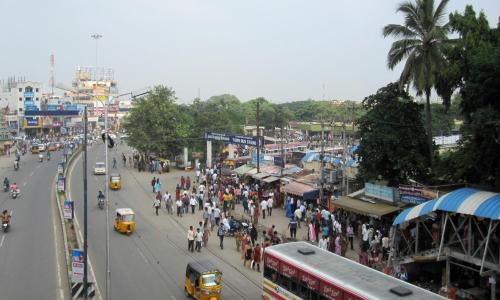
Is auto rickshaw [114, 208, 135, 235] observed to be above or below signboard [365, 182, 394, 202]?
below

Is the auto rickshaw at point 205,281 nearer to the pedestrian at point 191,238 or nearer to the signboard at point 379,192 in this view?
the pedestrian at point 191,238

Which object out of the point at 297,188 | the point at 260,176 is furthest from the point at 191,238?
the point at 260,176

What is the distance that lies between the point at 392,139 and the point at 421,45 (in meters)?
5.47

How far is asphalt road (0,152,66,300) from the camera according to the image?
18344 millimetres

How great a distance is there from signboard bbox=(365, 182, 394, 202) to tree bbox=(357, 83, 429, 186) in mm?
1833

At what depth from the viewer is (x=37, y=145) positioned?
245 feet

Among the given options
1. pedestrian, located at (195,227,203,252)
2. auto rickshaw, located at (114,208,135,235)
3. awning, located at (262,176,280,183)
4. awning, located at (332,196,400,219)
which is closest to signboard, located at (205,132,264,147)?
awning, located at (262,176,280,183)

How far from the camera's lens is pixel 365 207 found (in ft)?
77.5

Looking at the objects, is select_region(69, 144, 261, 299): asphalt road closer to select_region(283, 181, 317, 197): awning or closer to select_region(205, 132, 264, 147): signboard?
select_region(283, 181, 317, 197): awning

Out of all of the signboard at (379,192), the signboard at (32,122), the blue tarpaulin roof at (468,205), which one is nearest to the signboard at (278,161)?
the signboard at (379,192)

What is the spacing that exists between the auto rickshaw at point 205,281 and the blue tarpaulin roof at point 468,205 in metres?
7.08

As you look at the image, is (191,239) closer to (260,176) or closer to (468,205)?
(468,205)

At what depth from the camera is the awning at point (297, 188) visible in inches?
1178

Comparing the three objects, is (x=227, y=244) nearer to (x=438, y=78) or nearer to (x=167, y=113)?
(x=438, y=78)
